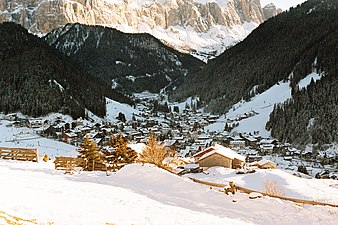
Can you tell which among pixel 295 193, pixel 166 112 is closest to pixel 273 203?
pixel 295 193

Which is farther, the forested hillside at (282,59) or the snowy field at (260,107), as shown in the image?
the forested hillside at (282,59)

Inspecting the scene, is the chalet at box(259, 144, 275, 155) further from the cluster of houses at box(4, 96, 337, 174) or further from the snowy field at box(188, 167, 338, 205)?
the snowy field at box(188, 167, 338, 205)

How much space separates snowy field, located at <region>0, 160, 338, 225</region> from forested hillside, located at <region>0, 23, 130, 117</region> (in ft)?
328

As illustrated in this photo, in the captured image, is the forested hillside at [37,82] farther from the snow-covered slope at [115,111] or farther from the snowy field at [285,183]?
the snowy field at [285,183]

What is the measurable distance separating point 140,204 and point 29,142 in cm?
6562

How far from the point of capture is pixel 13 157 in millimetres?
30109

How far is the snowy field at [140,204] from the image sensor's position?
13344mm

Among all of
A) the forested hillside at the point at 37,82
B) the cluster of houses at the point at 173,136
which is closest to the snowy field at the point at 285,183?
the cluster of houses at the point at 173,136

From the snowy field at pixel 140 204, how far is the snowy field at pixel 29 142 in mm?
46635

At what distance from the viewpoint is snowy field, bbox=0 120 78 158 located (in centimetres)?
6838

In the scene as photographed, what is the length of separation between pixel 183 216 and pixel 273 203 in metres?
5.93

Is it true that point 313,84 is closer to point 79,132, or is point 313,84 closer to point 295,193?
point 79,132

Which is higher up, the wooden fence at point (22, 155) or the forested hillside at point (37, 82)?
the forested hillside at point (37, 82)

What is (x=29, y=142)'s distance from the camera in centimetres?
7588
